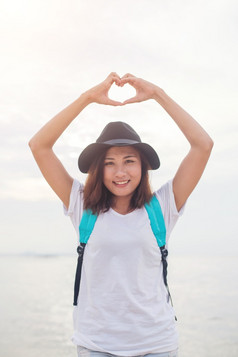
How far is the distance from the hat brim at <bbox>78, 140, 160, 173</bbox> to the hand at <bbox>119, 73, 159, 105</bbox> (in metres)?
0.34

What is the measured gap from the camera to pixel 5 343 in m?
10.2

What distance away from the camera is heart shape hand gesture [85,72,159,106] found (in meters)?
3.48

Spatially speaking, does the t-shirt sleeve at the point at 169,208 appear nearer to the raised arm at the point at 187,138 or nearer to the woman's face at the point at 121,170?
the raised arm at the point at 187,138

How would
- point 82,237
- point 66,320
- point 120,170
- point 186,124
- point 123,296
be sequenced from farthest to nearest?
point 66,320 → point 186,124 → point 120,170 → point 82,237 → point 123,296

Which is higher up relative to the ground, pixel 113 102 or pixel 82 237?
pixel 113 102

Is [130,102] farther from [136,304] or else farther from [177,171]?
[136,304]

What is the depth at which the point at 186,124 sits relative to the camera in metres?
3.49

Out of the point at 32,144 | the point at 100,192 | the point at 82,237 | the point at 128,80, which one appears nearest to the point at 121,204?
the point at 100,192

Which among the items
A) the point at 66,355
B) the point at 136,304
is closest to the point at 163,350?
the point at 136,304

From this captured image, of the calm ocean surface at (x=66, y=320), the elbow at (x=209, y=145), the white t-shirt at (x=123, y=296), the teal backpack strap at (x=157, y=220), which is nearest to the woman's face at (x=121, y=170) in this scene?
the teal backpack strap at (x=157, y=220)

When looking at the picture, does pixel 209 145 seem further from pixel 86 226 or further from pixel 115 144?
pixel 86 226

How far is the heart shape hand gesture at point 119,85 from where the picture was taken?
3.48 meters

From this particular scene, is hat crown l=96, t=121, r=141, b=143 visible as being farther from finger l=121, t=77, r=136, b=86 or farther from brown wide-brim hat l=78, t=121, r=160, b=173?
finger l=121, t=77, r=136, b=86

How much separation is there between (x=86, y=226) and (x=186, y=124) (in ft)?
3.42
